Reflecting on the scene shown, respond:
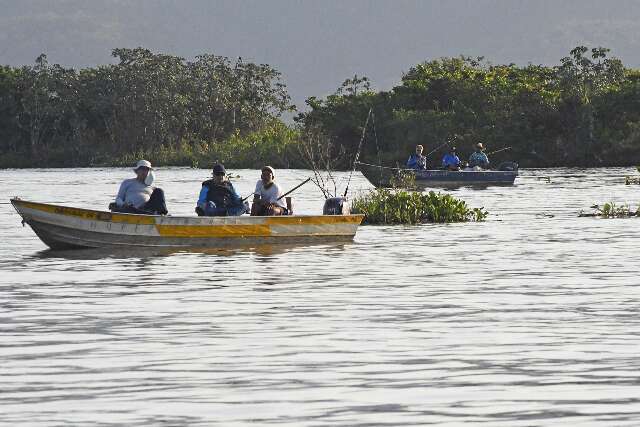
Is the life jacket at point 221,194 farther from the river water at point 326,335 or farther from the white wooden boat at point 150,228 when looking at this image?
the river water at point 326,335

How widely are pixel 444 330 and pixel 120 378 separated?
4048mm

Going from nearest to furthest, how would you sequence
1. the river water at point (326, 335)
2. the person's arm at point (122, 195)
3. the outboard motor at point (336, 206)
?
the river water at point (326, 335) → the person's arm at point (122, 195) → the outboard motor at point (336, 206)

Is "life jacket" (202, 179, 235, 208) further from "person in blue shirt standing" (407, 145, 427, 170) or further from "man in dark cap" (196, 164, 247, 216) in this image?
"person in blue shirt standing" (407, 145, 427, 170)

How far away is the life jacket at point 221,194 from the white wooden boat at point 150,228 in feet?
0.99

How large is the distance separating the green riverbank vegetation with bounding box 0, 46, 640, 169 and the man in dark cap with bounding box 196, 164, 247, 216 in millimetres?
50083

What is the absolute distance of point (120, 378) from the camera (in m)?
11.1

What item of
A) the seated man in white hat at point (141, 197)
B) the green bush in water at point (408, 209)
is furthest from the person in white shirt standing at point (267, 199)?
the green bush in water at point (408, 209)

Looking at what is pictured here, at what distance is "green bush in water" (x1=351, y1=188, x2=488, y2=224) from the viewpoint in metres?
33.0

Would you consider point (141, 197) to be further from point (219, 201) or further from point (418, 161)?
point (418, 161)

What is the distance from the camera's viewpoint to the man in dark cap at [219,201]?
2498 cm

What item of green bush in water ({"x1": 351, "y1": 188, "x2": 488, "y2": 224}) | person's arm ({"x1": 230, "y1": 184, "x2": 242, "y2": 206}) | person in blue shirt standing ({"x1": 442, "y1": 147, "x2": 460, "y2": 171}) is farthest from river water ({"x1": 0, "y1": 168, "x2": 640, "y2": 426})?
person in blue shirt standing ({"x1": 442, "y1": 147, "x2": 460, "y2": 171})

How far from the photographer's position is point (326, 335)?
13.8m

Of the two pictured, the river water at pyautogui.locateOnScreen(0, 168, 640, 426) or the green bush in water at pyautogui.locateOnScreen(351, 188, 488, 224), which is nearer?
the river water at pyautogui.locateOnScreen(0, 168, 640, 426)

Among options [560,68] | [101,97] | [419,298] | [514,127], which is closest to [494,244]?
[419,298]
